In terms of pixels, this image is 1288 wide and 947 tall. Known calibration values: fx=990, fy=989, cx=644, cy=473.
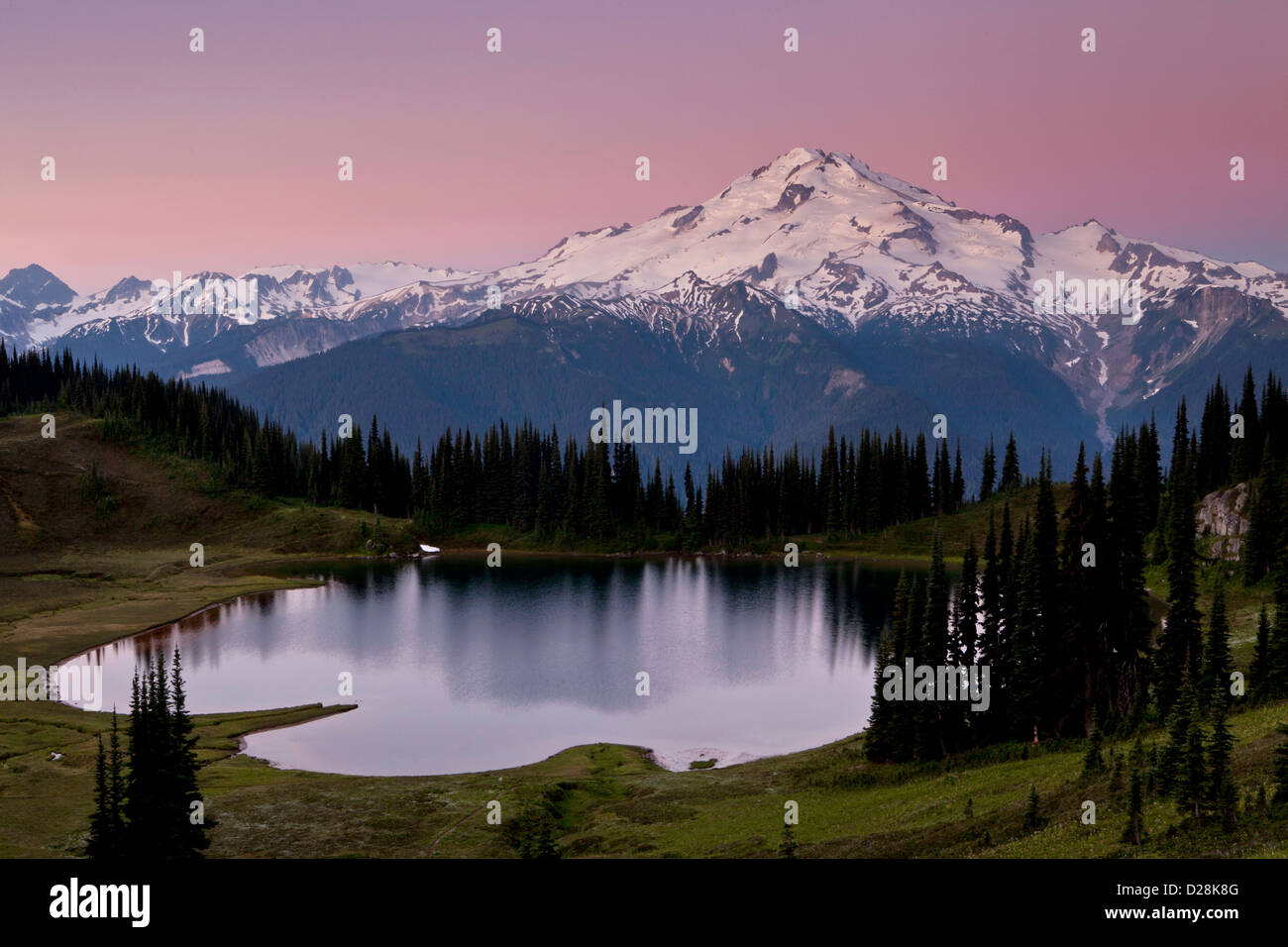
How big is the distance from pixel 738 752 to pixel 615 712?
15.0 meters

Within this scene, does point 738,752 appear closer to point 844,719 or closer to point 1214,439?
point 844,719

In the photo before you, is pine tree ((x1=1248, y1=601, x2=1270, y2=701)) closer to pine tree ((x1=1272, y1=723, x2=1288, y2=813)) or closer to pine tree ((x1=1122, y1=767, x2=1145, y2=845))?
pine tree ((x1=1272, y1=723, x2=1288, y2=813))

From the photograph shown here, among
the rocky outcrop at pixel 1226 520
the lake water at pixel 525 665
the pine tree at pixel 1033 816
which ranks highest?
the rocky outcrop at pixel 1226 520

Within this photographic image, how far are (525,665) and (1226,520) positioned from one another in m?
94.7

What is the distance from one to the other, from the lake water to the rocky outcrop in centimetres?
4226

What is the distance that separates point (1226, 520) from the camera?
130875 millimetres

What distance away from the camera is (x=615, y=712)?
275ft

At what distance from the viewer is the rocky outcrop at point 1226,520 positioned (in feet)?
406

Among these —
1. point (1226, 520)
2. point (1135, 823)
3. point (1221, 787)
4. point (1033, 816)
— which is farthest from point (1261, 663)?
point (1226, 520)

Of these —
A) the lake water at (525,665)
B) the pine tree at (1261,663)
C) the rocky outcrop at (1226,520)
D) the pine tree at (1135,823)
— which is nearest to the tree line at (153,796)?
the lake water at (525,665)

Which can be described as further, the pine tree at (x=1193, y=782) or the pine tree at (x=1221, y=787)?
the pine tree at (x=1193, y=782)

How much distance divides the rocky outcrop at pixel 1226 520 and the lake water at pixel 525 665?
42258 mm

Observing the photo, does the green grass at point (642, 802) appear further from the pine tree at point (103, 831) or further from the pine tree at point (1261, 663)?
the pine tree at point (103, 831)
